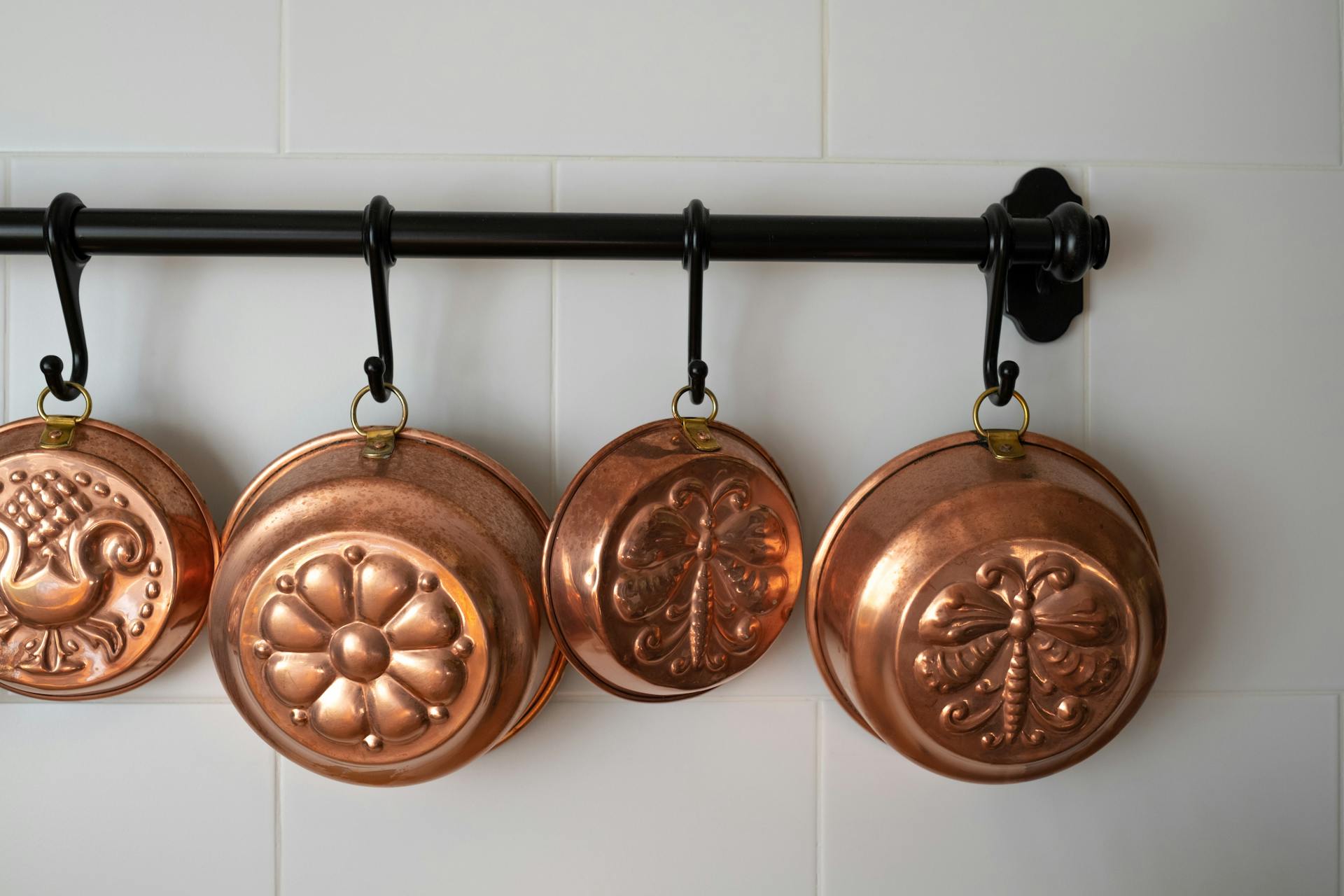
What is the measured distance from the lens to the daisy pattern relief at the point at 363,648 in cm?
46

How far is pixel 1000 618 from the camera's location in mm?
461

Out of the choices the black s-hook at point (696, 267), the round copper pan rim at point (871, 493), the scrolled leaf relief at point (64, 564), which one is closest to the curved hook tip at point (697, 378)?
the black s-hook at point (696, 267)

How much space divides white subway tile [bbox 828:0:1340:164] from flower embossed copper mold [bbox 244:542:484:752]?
0.37m

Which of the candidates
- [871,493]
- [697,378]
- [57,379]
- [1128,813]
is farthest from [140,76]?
[1128,813]

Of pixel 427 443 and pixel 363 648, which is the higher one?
pixel 427 443

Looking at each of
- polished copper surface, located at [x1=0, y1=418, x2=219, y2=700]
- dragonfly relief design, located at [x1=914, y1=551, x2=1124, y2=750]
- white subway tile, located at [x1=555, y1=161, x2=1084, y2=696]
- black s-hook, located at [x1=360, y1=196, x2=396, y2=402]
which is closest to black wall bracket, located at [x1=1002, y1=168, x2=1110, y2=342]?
white subway tile, located at [x1=555, y1=161, x2=1084, y2=696]

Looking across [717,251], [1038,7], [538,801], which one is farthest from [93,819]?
[1038,7]

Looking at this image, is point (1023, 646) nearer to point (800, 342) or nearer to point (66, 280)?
point (800, 342)

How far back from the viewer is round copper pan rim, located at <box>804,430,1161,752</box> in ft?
1.65

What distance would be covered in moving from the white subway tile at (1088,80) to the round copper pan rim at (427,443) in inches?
11.4

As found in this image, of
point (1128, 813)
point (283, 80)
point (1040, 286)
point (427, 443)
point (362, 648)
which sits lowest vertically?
point (1128, 813)

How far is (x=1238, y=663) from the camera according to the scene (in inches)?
21.5

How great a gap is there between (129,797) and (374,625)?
0.75ft

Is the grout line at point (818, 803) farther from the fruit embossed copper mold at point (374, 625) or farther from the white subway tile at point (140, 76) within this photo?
the white subway tile at point (140, 76)
